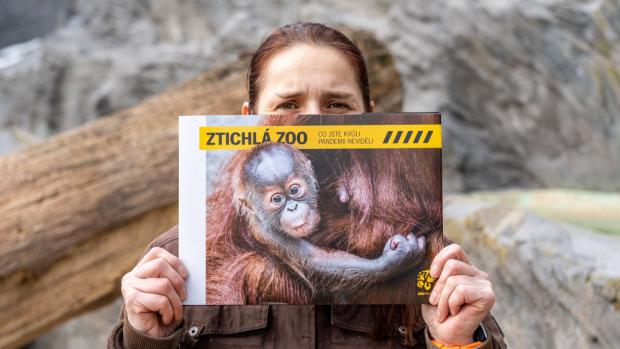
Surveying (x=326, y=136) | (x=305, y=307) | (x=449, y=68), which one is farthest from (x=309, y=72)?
(x=449, y=68)

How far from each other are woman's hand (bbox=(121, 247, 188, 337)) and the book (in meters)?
0.02

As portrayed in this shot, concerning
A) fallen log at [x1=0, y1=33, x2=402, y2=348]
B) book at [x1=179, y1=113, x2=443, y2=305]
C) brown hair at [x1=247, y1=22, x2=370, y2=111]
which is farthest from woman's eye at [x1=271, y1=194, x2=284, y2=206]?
fallen log at [x1=0, y1=33, x2=402, y2=348]

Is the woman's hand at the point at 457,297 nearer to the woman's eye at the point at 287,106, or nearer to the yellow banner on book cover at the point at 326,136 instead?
the yellow banner on book cover at the point at 326,136

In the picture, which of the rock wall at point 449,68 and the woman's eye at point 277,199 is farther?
the rock wall at point 449,68

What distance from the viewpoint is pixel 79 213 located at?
6.03ft

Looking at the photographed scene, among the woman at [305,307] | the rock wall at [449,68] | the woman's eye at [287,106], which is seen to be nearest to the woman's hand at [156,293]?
the woman at [305,307]

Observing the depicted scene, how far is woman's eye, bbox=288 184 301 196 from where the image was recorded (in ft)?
3.02

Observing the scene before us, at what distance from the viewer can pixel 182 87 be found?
2293 mm

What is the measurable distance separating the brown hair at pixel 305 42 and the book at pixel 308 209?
27cm

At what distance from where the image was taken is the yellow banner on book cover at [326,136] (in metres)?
0.90

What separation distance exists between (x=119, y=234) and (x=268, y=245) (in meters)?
1.16

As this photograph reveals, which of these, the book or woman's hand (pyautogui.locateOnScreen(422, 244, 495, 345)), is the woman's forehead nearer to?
the book

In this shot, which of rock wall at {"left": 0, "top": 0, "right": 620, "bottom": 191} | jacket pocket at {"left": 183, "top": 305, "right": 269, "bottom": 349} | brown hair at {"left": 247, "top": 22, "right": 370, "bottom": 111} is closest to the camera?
jacket pocket at {"left": 183, "top": 305, "right": 269, "bottom": 349}

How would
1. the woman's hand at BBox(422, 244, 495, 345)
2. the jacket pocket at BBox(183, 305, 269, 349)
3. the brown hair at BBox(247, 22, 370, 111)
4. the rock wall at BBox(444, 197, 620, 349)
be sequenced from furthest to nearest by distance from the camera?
the rock wall at BBox(444, 197, 620, 349)
the brown hair at BBox(247, 22, 370, 111)
the jacket pocket at BBox(183, 305, 269, 349)
the woman's hand at BBox(422, 244, 495, 345)
